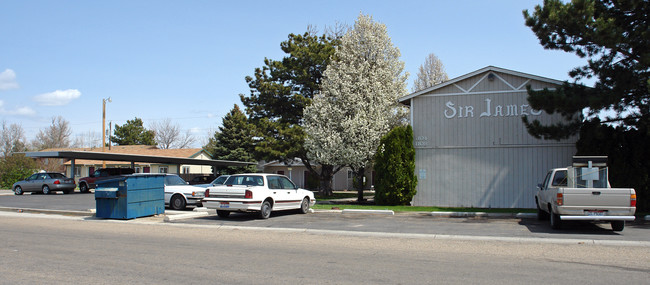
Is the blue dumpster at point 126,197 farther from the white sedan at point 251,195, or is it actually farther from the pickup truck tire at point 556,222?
the pickup truck tire at point 556,222

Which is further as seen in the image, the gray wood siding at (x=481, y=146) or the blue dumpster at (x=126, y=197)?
the gray wood siding at (x=481, y=146)

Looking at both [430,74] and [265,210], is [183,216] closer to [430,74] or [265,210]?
[265,210]

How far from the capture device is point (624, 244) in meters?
10.7

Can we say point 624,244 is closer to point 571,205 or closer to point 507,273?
point 571,205

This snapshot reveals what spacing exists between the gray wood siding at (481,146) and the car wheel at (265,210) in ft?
30.5

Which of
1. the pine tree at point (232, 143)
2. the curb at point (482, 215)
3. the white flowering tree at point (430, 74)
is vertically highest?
the white flowering tree at point (430, 74)

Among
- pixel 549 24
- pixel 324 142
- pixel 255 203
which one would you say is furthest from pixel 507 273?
pixel 324 142

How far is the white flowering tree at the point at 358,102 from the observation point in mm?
25781

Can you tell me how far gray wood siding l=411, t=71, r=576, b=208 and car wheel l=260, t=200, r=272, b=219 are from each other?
30.5 feet

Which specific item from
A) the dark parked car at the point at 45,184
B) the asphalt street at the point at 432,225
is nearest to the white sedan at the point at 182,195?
the asphalt street at the point at 432,225

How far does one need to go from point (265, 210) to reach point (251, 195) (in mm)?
938

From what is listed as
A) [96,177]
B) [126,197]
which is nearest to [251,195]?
[126,197]

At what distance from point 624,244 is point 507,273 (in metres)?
4.97

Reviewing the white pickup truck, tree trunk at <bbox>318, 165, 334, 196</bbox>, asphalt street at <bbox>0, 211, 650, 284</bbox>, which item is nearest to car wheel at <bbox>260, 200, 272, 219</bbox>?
asphalt street at <bbox>0, 211, 650, 284</bbox>
